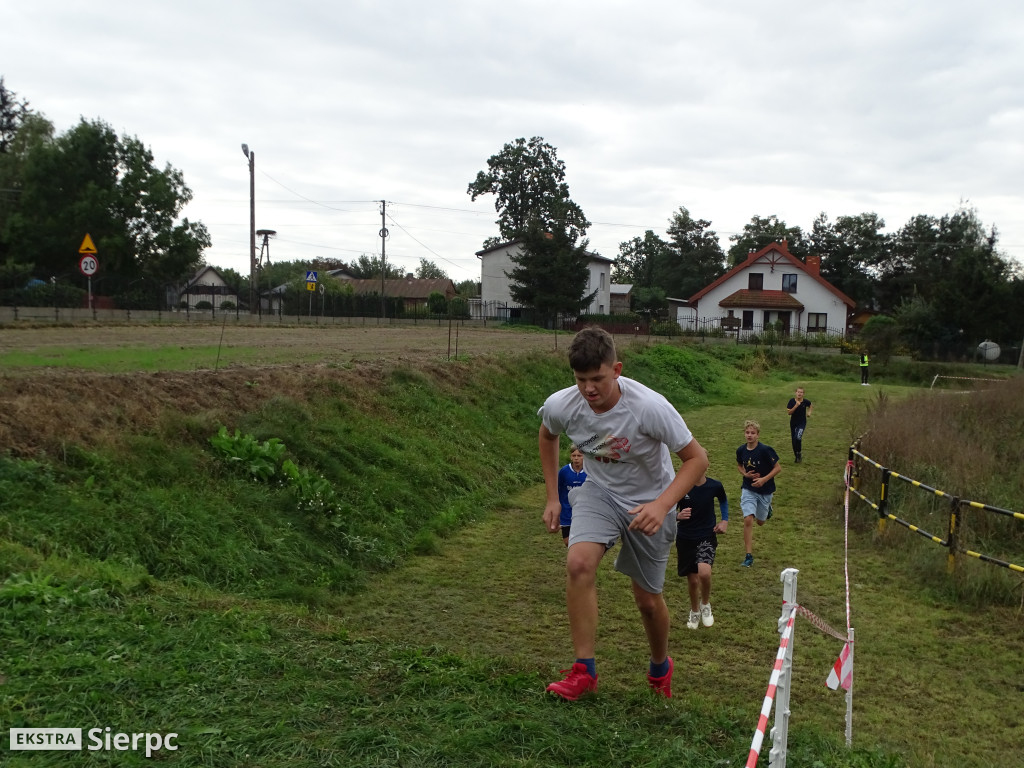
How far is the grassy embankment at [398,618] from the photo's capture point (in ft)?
12.2

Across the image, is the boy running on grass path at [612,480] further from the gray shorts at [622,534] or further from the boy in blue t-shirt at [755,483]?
the boy in blue t-shirt at [755,483]

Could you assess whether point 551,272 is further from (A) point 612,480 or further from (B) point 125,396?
(A) point 612,480

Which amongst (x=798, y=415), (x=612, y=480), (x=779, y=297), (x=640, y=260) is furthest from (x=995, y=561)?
(x=640, y=260)

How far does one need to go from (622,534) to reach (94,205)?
50.1 metres

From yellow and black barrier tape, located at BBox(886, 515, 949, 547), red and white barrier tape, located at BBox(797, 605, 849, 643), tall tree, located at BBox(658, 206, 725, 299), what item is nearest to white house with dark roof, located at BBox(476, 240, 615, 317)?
tall tree, located at BBox(658, 206, 725, 299)

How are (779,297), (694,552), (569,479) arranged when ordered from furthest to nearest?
(779,297), (569,479), (694,552)

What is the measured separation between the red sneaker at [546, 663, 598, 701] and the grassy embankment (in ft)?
0.31

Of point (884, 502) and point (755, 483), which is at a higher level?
point (755, 483)

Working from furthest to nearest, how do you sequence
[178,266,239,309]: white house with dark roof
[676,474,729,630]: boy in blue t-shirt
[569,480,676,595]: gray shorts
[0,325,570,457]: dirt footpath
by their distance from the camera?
[178,266,239,309]: white house with dark roof
[0,325,570,457]: dirt footpath
[676,474,729,630]: boy in blue t-shirt
[569,480,676,595]: gray shorts

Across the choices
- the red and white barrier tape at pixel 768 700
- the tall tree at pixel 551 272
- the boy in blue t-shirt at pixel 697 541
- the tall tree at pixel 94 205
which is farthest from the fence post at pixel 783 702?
the tall tree at pixel 551 272

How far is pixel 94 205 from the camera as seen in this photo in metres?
47.1

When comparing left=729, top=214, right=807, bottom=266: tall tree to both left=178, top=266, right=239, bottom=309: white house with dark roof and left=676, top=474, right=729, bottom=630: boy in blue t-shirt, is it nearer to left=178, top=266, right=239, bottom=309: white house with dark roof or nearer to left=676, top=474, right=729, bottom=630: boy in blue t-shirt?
left=178, top=266, right=239, bottom=309: white house with dark roof

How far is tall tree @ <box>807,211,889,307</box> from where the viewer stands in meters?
82.8

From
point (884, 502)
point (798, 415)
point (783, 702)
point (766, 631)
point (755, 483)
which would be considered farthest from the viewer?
point (798, 415)
